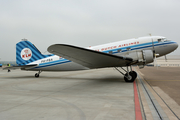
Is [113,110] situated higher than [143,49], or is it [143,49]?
[143,49]

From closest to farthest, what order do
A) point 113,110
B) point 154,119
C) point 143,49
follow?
point 154,119
point 113,110
point 143,49

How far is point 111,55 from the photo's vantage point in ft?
30.8

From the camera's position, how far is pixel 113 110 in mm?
4617

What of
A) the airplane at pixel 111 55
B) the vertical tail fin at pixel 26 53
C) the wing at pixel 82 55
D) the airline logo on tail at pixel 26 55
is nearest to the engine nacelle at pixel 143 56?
the airplane at pixel 111 55

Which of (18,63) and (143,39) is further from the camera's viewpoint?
(18,63)

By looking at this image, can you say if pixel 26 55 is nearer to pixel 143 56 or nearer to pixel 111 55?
pixel 111 55

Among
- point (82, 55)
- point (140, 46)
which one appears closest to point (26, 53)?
point (82, 55)

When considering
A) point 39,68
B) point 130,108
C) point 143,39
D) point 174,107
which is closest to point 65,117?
point 130,108

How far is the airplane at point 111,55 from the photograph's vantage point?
29.4 ft

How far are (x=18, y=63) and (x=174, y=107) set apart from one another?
52.9 ft

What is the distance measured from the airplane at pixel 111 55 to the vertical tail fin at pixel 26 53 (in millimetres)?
215

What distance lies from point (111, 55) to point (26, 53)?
450 inches

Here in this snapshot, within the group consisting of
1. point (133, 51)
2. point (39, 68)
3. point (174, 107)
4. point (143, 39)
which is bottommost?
point (174, 107)

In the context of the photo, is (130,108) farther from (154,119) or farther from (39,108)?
(39,108)
